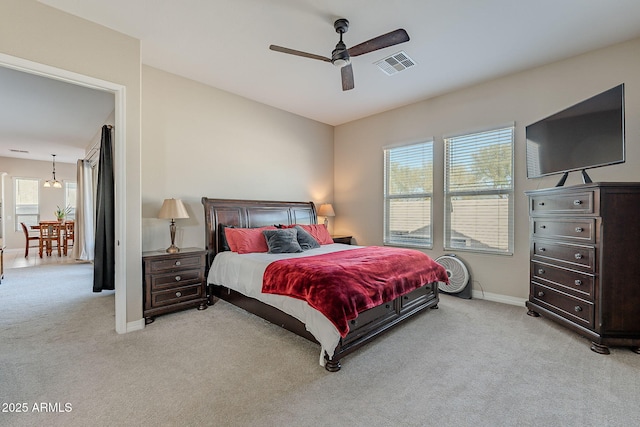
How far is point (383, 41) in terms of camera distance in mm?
2463

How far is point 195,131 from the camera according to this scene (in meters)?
3.98

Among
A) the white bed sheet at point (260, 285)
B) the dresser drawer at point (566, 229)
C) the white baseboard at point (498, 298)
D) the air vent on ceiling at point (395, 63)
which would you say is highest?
the air vent on ceiling at point (395, 63)

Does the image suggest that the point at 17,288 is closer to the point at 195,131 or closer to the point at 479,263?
the point at 195,131

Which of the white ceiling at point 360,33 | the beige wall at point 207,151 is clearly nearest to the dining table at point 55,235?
the beige wall at point 207,151

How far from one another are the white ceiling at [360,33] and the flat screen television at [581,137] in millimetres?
787

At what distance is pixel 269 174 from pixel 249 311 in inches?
95.6

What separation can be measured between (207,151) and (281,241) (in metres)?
1.75

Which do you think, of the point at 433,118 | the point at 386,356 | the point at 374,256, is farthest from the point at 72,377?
the point at 433,118

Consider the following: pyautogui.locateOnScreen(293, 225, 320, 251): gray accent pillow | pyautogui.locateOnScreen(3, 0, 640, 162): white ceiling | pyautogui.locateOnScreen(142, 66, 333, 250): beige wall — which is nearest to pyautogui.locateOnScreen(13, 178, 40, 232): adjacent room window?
pyautogui.locateOnScreen(142, 66, 333, 250): beige wall

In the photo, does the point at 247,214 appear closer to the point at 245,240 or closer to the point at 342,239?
the point at 245,240

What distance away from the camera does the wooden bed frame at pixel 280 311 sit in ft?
8.08

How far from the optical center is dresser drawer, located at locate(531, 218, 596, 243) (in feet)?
8.51

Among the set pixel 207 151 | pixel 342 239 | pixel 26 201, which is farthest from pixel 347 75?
pixel 26 201

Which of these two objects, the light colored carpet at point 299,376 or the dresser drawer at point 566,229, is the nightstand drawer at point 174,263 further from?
the dresser drawer at point 566,229
